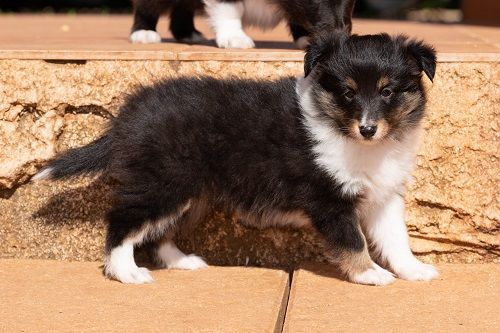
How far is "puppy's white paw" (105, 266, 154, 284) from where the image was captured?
4367 mm

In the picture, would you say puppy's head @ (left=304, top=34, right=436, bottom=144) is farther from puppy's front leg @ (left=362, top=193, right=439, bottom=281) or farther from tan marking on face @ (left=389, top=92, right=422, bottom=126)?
puppy's front leg @ (left=362, top=193, right=439, bottom=281)

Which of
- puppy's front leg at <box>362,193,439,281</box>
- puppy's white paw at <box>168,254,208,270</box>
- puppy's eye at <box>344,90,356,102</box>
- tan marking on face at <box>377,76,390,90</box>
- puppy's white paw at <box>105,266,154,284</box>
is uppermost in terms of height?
tan marking on face at <box>377,76,390,90</box>

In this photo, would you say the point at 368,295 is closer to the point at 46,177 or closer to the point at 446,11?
the point at 46,177

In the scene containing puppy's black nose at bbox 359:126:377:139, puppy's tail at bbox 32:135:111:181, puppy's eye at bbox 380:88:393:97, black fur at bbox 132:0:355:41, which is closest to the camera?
puppy's black nose at bbox 359:126:377:139

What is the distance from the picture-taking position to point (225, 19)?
18.1 feet

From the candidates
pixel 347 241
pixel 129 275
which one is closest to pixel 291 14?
pixel 347 241

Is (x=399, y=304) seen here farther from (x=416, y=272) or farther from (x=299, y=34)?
(x=299, y=34)

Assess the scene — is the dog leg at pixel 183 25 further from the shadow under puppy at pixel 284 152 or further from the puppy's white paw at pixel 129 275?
the puppy's white paw at pixel 129 275

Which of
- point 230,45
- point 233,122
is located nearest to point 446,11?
point 230,45

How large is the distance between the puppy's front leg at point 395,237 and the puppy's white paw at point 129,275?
1.10 m

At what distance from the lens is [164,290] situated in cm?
427

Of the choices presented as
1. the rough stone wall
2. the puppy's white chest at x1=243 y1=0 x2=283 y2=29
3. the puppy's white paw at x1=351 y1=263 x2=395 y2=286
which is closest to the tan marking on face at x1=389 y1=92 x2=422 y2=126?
the rough stone wall

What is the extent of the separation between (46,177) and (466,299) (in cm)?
201

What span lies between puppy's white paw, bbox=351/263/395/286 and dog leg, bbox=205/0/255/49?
171 centimetres
